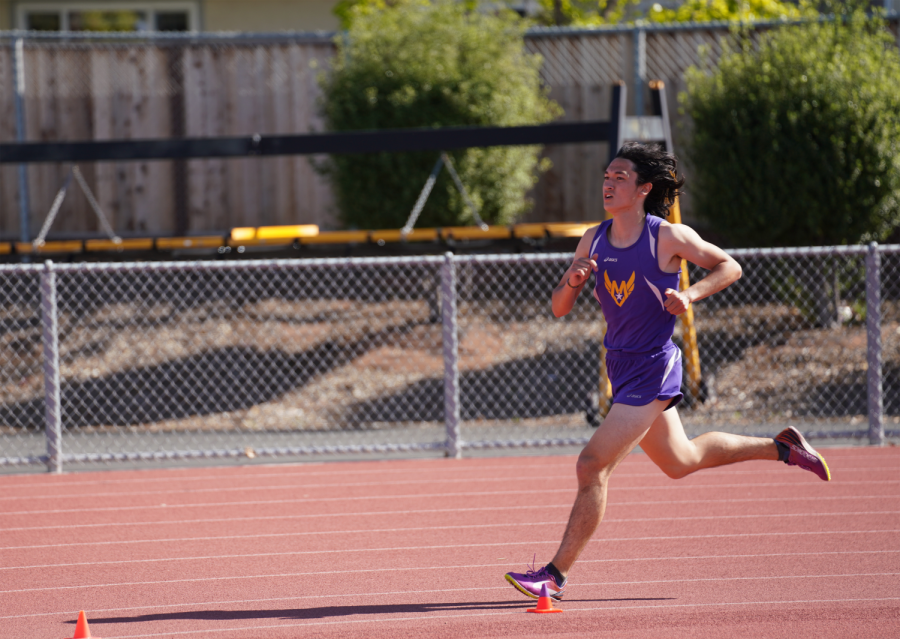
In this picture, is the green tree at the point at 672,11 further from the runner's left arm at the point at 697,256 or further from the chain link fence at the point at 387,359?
the runner's left arm at the point at 697,256

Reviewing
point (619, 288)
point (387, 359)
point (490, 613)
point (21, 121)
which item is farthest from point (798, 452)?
point (21, 121)

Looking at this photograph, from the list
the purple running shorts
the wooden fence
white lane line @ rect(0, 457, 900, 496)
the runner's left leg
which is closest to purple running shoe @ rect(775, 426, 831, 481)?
the runner's left leg

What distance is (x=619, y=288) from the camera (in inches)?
177

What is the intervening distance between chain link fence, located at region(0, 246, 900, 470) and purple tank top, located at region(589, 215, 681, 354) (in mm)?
3677

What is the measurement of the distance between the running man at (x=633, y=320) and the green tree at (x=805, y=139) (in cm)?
624

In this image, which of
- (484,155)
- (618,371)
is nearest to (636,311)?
(618,371)

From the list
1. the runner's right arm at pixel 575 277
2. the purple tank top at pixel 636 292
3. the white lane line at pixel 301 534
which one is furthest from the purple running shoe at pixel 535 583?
the white lane line at pixel 301 534

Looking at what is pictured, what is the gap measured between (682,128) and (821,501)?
6.27 meters

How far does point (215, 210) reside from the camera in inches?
535

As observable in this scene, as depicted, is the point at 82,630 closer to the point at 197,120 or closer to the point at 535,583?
the point at 535,583

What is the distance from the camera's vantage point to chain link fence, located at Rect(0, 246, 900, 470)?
29.5ft

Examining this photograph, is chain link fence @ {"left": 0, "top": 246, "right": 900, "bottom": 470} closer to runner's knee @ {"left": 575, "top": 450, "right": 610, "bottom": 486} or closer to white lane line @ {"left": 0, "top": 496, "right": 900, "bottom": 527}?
white lane line @ {"left": 0, "top": 496, "right": 900, "bottom": 527}

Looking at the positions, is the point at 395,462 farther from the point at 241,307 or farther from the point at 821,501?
the point at 241,307

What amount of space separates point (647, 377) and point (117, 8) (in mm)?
16665
